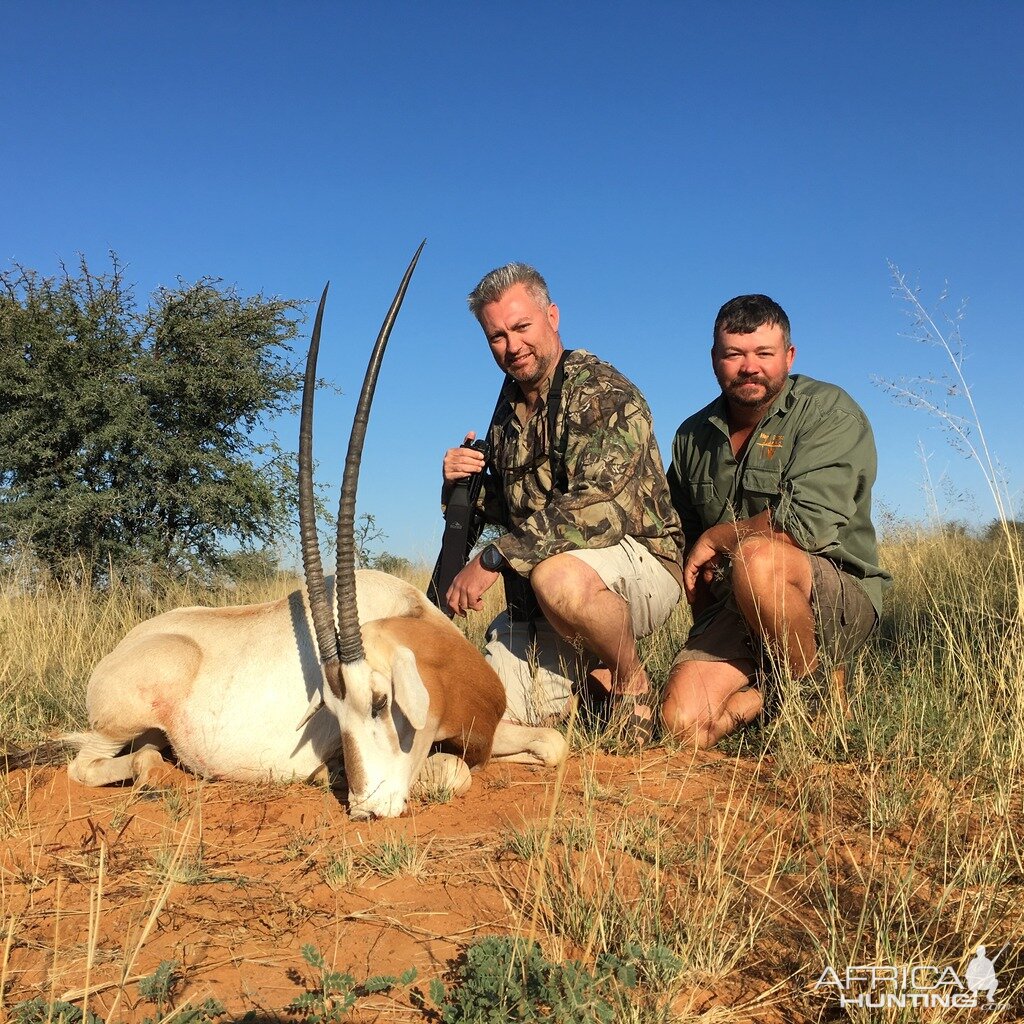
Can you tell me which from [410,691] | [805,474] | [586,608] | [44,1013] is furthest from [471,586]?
[44,1013]

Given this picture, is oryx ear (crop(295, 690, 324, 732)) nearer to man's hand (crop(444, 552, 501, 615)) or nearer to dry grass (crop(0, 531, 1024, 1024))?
dry grass (crop(0, 531, 1024, 1024))

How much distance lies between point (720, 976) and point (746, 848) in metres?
0.75

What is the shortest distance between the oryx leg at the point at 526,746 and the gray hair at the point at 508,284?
2.27 metres

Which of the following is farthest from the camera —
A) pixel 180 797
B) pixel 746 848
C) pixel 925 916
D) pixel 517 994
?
pixel 180 797

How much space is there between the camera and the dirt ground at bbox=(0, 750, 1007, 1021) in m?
2.20

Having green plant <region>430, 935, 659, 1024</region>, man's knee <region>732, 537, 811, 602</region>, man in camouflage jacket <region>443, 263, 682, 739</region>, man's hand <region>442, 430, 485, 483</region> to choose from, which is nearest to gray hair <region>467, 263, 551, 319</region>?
man in camouflage jacket <region>443, 263, 682, 739</region>

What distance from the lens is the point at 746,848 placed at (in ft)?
9.37

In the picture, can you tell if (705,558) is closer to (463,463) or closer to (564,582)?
(564,582)

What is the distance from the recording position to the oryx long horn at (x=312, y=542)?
144 inches

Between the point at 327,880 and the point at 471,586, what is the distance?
1.92 metres

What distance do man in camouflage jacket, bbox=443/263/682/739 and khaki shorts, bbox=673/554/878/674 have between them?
0.27 metres

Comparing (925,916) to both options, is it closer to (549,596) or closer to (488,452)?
(549,596)

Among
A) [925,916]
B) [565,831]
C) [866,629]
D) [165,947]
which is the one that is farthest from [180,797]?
[866,629]

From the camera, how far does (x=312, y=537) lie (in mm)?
3756
